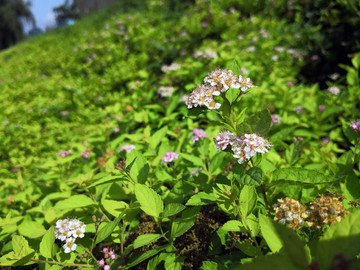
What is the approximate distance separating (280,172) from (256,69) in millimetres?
2717

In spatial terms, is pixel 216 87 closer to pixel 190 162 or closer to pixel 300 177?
pixel 300 177

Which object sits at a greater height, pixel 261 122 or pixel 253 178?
pixel 261 122

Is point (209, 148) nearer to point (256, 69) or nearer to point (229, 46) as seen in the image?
point (256, 69)

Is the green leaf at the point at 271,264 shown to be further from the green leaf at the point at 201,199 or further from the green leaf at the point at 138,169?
the green leaf at the point at 138,169

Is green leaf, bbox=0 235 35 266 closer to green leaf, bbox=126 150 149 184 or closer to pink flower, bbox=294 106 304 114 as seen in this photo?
green leaf, bbox=126 150 149 184

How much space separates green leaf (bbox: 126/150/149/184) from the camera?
1260 millimetres

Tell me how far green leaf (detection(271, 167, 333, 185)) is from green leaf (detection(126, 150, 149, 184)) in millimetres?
613

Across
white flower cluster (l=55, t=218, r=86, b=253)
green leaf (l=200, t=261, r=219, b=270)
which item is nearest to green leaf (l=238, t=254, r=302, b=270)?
green leaf (l=200, t=261, r=219, b=270)

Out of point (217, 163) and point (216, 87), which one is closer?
point (216, 87)

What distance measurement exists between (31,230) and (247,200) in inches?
48.5

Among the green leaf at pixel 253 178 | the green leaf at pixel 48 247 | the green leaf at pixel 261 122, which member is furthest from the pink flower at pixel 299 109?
the green leaf at pixel 48 247

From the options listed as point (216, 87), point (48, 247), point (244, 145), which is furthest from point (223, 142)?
point (48, 247)

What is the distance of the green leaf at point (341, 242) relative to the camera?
1.98ft

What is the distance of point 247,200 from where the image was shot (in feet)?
3.34
